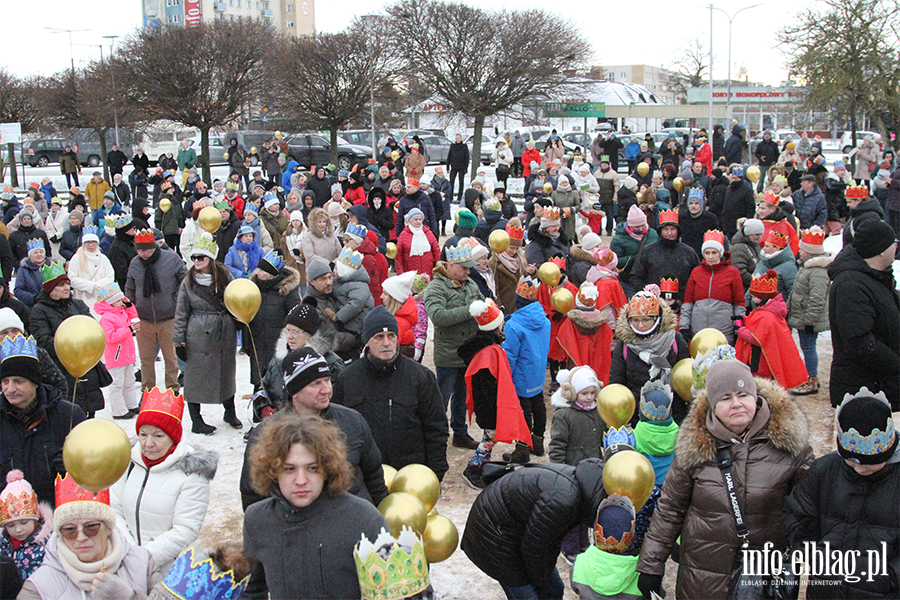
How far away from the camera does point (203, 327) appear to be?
739 cm

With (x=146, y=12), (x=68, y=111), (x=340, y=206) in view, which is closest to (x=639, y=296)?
(x=340, y=206)

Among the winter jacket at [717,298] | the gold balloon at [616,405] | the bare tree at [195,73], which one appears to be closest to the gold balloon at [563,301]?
the winter jacket at [717,298]

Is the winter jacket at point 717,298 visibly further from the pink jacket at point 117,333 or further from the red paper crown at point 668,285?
the pink jacket at point 117,333

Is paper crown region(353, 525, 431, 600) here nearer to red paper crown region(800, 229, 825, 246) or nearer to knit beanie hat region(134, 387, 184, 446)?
knit beanie hat region(134, 387, 184, 446)

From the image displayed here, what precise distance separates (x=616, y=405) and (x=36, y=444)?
3102 mm

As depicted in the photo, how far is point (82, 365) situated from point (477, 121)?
77.0 feet

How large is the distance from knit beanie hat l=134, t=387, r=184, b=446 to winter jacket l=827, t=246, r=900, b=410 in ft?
12.1

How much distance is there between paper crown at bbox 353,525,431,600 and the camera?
9.12 ft

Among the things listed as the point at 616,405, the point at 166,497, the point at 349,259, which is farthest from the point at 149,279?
the point at 616,405

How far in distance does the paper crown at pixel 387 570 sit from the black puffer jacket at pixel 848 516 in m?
1.52

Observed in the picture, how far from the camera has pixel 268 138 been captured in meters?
32.9

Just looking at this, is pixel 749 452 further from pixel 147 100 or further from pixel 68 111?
pixel 68 111

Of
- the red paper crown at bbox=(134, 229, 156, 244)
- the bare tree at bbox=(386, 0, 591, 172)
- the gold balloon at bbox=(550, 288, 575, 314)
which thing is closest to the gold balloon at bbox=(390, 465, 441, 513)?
the gold balloon at bbox=(550, 288, 575, 314)

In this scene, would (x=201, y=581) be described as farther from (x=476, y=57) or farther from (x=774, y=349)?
(x=476, y=57)
